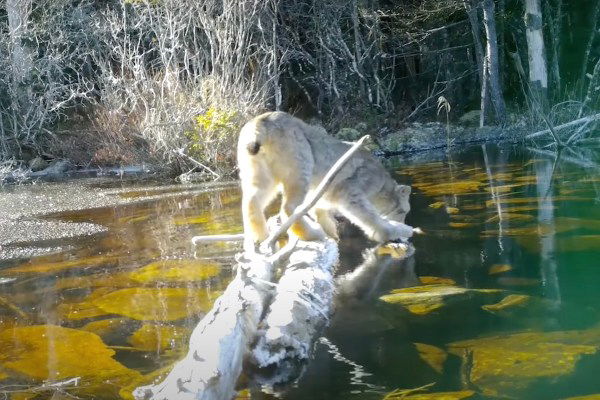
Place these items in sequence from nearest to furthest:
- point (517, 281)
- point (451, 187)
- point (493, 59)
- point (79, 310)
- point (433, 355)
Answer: point (433, 355) → point (517, 281) → point (79, 310) → point (451, 187) → point (493, 59)

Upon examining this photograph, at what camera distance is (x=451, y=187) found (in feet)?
41.3

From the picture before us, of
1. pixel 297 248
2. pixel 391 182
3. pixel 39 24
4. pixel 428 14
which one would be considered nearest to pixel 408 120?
pixel 428 14

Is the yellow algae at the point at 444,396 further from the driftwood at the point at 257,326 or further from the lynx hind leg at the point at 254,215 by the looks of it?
the lynx hind leg at the point at 254,215

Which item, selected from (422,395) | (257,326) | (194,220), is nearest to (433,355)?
(422,395)

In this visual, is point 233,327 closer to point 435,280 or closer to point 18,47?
point 435,280

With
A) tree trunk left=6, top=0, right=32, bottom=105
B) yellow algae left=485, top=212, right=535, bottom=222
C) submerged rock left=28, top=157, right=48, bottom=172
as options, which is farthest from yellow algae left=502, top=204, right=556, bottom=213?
tree trunk left=6, top=0, right=32, bottom=105

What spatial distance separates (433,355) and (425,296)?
1.39m

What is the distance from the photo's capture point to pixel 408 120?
26.0 meters

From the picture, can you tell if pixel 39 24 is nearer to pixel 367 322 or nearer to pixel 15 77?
pixel 15 77

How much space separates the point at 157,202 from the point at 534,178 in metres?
6.83

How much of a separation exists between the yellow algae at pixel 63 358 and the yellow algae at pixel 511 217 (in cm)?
534

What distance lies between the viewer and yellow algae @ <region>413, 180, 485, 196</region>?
1208 cm

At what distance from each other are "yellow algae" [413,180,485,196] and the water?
2.06 feet

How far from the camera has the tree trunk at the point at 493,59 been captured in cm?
2333
